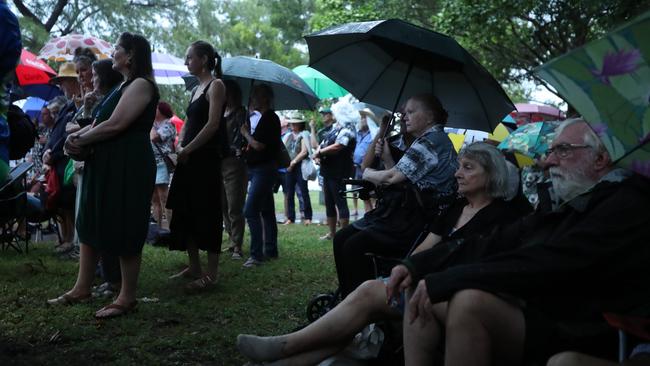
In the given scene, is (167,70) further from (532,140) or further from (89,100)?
(532,140)

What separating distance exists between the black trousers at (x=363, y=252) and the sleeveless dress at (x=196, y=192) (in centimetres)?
166

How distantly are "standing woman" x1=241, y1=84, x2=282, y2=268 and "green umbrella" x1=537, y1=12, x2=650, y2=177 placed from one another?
5268 millimetres

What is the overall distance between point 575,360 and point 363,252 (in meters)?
2.37

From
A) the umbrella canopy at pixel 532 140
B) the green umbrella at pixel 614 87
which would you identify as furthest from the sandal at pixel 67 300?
the green umbrella at pixel 614 87

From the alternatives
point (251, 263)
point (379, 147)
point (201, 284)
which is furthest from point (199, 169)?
point (251, 263)

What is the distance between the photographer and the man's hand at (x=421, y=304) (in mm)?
2980

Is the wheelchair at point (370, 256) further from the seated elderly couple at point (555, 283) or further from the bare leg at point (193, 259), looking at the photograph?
the bare leg at point (193, 259)

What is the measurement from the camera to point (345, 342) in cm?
363

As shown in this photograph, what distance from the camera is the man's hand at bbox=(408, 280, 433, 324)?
2980 millimetres

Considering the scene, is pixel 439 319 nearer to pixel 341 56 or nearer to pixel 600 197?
pixel 600 197

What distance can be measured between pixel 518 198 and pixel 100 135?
2846 millimetres

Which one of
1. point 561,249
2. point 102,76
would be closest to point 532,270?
point 561,249

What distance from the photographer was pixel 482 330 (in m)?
2.82


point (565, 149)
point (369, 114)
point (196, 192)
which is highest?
point (369, 114)
